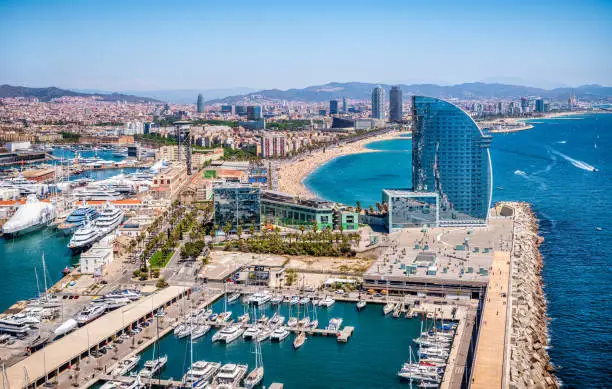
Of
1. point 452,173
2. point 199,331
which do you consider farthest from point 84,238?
point 452,173

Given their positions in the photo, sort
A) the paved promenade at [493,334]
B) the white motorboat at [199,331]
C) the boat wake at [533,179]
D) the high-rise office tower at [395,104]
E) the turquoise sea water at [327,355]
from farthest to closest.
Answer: the high-rise office tower at [395,104] → the boat wake at [533,179] → the white motorboat at [199,331] → the turquoise sea water at [327,355] → the paved promenade at [493,334]

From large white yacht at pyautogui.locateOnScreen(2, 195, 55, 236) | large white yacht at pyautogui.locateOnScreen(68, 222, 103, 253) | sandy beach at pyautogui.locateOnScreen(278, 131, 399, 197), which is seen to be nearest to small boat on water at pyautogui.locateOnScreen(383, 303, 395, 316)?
large white yacht at pyautogui.locateOnScreen(68, 222, 103, 253)

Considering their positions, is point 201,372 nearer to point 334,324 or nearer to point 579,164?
point 334,324

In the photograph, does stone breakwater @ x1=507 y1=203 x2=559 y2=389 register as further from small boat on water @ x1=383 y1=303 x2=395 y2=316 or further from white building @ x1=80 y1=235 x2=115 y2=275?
white building @ x1=80 y1=235 x2=115 y2=275

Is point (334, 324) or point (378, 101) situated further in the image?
point (378, 101)

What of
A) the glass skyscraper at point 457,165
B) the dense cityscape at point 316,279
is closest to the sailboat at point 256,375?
the dense cityscape at point 316,279

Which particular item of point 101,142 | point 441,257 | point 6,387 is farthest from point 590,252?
point 101,142

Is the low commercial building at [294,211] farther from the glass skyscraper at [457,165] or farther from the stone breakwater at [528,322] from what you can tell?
the stone breakwater at [528,322]
